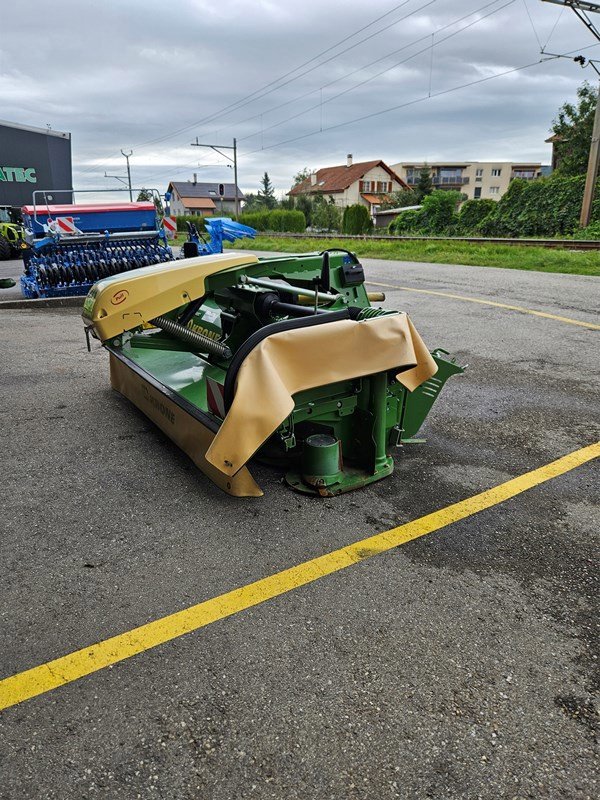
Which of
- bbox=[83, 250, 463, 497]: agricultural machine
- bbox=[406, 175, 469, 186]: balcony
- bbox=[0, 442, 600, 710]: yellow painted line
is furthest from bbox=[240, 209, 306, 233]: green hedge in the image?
bbox=[406, 175, 469, 186]: balcony

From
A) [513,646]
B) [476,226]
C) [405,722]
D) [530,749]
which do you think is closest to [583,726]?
[530,749]

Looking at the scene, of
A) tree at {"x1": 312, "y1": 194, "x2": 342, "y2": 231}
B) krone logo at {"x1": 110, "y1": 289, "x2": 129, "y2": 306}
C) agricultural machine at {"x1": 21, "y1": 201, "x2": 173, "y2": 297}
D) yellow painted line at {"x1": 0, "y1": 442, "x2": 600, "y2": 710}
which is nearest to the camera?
yellow painted line at {"x1": 0, "y1": 442, "x2": 600, "y2": 710}

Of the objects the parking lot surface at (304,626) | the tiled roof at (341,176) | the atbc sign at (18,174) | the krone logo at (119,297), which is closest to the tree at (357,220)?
the atbc sign at (18,174)

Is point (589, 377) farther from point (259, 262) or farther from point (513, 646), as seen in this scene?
point (513, 646)

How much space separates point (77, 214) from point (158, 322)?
7934mm

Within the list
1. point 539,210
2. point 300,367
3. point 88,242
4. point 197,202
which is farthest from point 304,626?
point 197,202

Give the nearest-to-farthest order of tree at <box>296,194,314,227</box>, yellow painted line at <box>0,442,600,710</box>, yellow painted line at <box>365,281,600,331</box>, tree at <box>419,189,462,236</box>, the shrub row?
yellow painted line at <box>0,442,600,710</box> → yellow painted line at <box>365,281,600,331</box> → the shrub row → tree at <box>419,189,462,236</box> → tree at <box>296,194,314,227</box>

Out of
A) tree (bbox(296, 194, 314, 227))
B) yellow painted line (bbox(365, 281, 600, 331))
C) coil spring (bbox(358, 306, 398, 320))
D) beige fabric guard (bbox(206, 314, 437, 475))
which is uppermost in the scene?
tree (bbox(296, 194, 314, 227))

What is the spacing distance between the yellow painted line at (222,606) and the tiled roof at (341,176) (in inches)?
2872

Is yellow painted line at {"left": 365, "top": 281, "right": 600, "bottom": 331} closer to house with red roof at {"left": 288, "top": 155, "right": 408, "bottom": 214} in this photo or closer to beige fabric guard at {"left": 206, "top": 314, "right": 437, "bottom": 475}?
beige fabric guard at {"left": 206, "top": 314, "right": 437, "bottom": 475}

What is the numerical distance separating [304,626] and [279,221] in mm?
46498

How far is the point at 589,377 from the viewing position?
5.47m

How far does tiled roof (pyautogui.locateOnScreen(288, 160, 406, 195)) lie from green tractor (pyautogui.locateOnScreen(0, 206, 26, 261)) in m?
57.1

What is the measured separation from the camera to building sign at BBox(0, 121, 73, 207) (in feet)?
58.1
